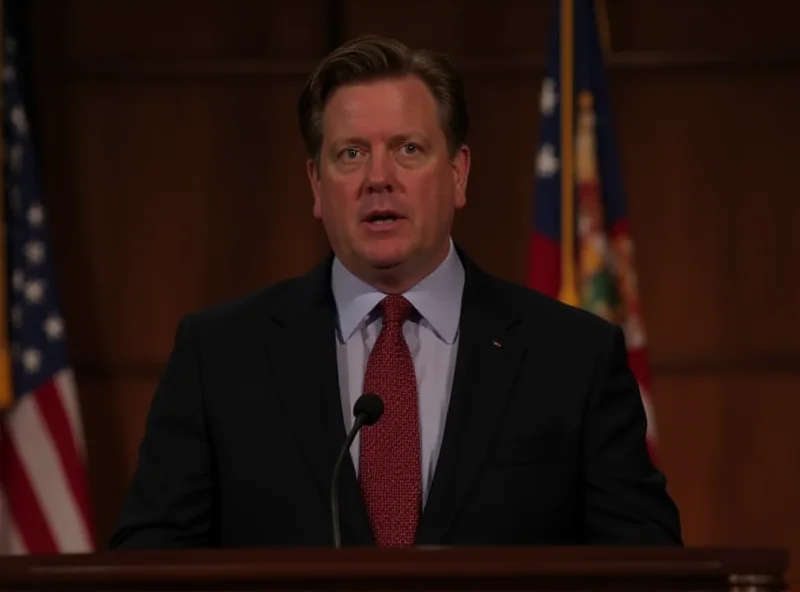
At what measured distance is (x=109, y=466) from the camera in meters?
4.78

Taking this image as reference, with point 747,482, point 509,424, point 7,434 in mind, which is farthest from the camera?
point 747,482

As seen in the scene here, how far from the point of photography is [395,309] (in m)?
2.44

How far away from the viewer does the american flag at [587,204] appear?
13.9 feet

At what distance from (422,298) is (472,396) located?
0.77 ft

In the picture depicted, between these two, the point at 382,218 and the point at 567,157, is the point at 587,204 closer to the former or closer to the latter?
the point at 567,157

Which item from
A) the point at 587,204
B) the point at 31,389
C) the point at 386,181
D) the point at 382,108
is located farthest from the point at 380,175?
the point at 31,389

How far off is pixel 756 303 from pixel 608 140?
833 millimetres

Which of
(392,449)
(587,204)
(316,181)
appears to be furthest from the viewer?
(587,204)

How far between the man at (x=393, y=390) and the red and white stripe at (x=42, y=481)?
198 centimetres

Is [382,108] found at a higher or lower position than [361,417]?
higher

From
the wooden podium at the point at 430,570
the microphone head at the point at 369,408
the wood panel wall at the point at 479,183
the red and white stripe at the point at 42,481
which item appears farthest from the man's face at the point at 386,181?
the wood panel wall at the point at 479,183

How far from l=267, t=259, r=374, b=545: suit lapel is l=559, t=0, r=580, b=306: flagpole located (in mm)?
1779

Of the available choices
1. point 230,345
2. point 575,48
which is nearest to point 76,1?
point 575,48

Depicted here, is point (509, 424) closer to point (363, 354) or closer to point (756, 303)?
point (363, 354)
